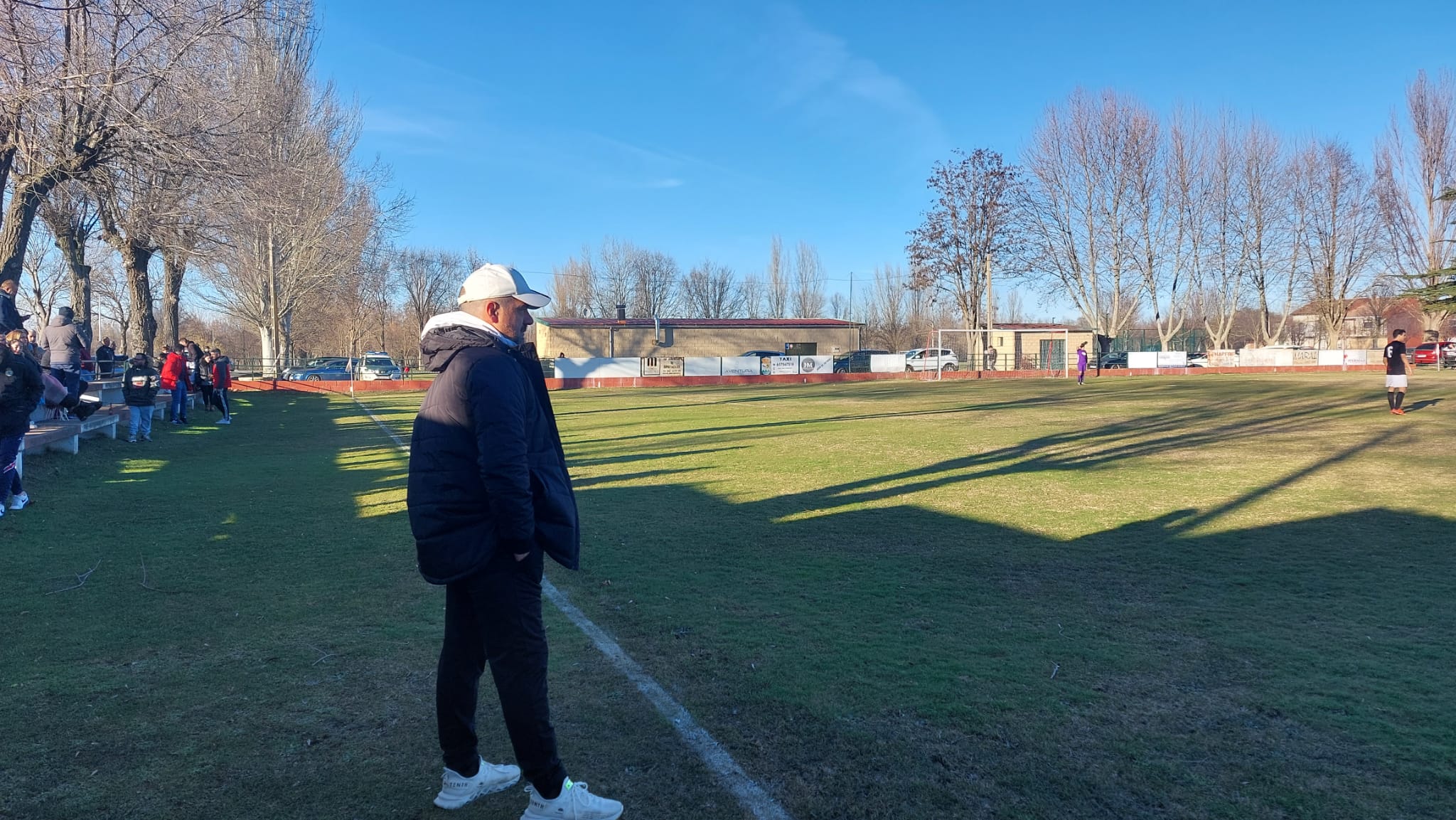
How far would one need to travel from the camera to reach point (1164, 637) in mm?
4957

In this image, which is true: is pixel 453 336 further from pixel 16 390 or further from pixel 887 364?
pixel 887 364

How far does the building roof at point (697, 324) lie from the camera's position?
62.8 m

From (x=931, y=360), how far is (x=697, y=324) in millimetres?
18927

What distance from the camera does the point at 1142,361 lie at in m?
53.8

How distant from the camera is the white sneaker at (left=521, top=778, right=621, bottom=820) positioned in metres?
3.02

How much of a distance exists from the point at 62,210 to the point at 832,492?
847 inches

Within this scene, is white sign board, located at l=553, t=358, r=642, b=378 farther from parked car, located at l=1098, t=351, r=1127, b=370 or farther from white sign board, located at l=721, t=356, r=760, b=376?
parked car, located at l=1098, t=351, r=1127, b=370

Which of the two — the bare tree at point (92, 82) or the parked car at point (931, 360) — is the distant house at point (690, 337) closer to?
the parked car at point (931, 360)

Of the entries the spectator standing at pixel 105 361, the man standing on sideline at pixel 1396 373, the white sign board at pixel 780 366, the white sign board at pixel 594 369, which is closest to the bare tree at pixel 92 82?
the spectator standing at pixel 105 361

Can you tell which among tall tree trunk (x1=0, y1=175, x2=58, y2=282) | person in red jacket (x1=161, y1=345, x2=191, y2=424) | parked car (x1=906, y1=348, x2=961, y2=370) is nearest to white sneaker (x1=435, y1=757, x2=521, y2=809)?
tall tree trunk (x1=0, y1=175, x2=58, y2=282)

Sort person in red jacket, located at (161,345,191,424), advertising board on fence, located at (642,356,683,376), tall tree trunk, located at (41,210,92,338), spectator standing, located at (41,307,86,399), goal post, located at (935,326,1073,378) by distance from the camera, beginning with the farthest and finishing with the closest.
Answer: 1. goal post, located at (935,326,1073,378)
2. advertising board on fence, located at (642,356,683,376)
3. tall tree trunk, located at (41,210,92,338)
4. person in red jacket, located at (161,345,191,424)
5. spectator standing, located at (41,307,86,399)

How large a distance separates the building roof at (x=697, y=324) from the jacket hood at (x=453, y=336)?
58.7m

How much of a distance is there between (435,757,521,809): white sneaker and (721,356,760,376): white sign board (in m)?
43.9

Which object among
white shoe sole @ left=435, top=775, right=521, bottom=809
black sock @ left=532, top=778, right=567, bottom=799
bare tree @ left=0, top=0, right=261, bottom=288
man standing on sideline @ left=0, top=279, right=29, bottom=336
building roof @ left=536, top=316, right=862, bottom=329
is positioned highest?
bare tree @ left=0, top=0, right=261, bottom=288
